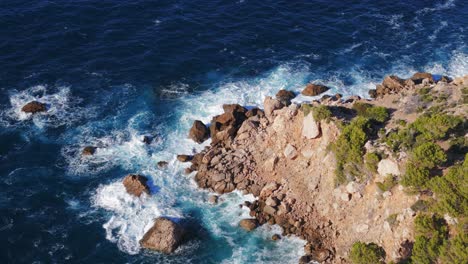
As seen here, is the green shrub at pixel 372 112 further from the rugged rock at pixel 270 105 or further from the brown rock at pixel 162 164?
the brown rock at pixel 162 164

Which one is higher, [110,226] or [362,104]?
[362,104]

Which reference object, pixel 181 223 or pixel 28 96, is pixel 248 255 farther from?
pixel 28 96

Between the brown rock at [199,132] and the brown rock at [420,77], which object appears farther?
the brown rock at [420,77]

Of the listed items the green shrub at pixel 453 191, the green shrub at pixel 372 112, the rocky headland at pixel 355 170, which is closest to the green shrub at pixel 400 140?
the rocky headland at pixel 355 170

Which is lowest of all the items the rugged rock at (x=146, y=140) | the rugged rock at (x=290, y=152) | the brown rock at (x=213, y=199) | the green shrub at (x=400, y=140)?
the brown rock at (x=213, y=199)

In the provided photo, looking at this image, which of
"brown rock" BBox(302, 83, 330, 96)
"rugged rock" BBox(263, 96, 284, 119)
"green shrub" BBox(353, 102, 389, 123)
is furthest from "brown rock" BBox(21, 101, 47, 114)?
"green shrub" BBox(353, 102, 389, 123)

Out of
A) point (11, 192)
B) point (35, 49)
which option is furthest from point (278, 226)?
point (35, 49)

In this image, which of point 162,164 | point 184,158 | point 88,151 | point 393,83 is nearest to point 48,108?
point 88,151
